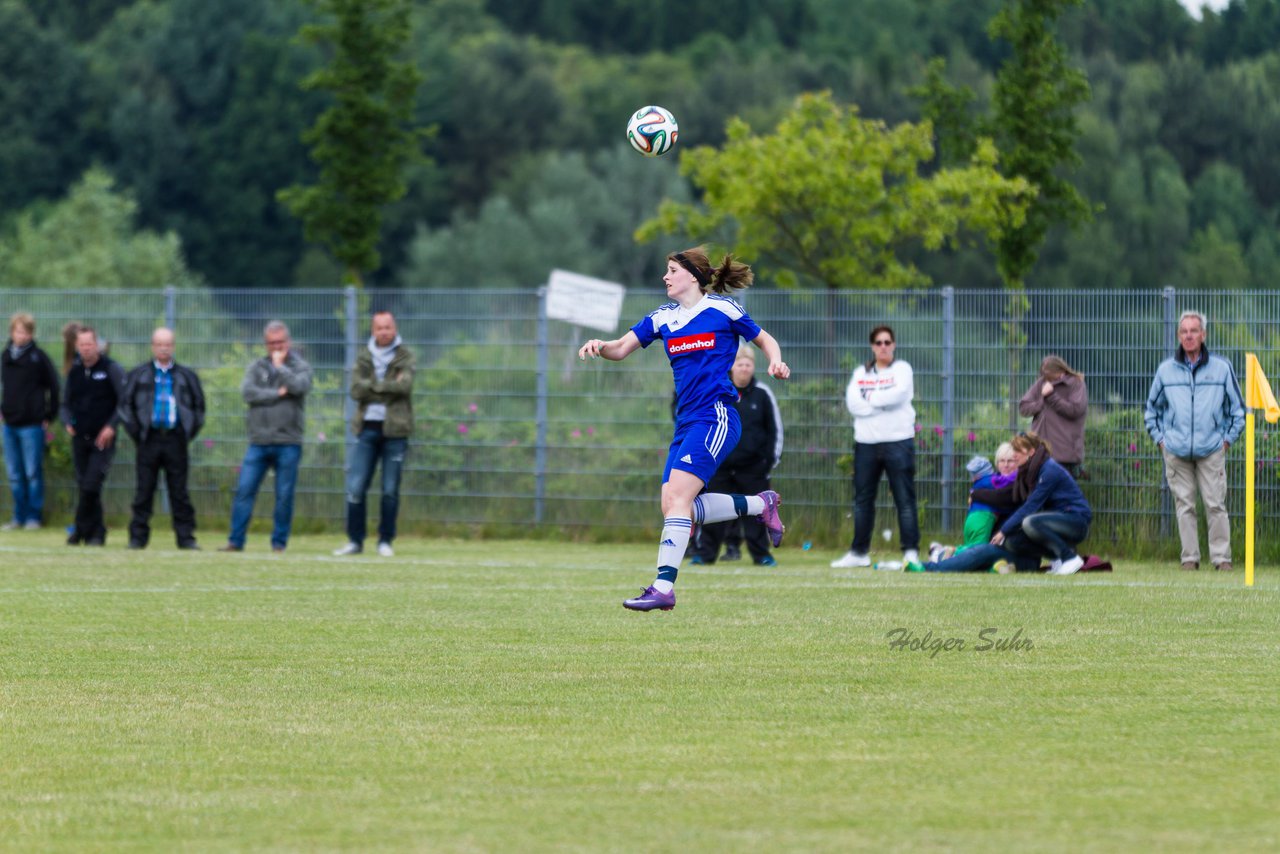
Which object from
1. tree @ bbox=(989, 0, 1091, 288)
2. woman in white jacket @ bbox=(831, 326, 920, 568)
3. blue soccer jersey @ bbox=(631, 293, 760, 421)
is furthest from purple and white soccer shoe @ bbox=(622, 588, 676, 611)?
tree @ bbox=(989, 0, 1091, 288)

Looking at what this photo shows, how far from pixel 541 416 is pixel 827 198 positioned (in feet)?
32.0

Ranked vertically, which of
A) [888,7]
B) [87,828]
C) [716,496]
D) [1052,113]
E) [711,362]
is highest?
[888,7]

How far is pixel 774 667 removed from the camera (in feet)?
31.5

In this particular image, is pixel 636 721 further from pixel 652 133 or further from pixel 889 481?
pixel 889 481

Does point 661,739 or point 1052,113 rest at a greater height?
point 1052,113

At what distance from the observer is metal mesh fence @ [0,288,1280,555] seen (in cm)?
1842

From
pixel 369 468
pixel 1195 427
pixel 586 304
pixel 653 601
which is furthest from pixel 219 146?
pixel 653 601

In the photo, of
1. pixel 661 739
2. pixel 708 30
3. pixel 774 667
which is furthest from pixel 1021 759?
pixel 708 30

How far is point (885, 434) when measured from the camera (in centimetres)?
1664

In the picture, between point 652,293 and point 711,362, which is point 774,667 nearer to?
point 711,362

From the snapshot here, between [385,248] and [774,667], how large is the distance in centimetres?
7412

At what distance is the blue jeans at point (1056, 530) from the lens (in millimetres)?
15805

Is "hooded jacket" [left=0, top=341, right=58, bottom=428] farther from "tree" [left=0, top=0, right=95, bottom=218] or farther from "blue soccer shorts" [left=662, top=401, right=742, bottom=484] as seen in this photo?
"tree" [left=0, top=0, right=95, bottom=218]

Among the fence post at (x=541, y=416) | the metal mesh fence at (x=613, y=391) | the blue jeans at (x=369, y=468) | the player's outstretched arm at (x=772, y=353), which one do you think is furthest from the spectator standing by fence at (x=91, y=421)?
the player's outstretched arm at (x=772, y=353)
